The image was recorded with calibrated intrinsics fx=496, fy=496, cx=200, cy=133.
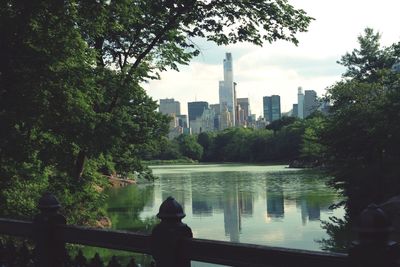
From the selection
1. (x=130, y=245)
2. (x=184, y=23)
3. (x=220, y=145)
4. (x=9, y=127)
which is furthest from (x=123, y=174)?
(x=220, y=145)

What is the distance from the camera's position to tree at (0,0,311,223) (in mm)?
7652

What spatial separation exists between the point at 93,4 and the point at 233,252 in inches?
256

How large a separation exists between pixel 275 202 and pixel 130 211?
9.92 m

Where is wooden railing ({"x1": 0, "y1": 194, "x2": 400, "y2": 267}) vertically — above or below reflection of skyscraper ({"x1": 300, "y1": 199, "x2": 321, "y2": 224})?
above

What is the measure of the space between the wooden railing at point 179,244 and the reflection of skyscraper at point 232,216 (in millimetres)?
17273

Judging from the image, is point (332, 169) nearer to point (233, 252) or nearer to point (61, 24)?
point (61, 24)

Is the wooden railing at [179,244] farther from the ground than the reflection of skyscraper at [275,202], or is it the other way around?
the wooden railing at [179,244]

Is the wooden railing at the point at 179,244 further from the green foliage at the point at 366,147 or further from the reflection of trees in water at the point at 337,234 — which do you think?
the green foliage at the point at 366,147

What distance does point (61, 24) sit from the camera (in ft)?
26.2

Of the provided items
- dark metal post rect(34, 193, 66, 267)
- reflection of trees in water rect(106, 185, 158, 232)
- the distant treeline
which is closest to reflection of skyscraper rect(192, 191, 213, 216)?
reflection of trees in water rect(106, 185, 158, 232)

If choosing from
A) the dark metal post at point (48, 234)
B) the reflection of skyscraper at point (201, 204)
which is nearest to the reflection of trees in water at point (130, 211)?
the reflection of skyscraper at point (201, 204)

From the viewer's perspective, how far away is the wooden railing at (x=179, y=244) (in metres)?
2.11

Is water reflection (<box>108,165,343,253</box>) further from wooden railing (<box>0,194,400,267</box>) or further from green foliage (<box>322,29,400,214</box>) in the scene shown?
wooden railing (<box>0,194,400,267</box>)

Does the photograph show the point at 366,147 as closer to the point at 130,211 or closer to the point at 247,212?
the point at 247,212
